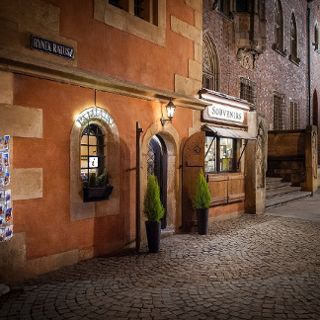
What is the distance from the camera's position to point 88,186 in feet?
22.5

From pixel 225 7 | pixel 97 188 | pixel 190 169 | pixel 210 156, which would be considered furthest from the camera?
pixel 225 7

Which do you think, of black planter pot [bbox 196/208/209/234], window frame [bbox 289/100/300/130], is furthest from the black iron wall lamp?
window frame [bbox 289/100/300/130]

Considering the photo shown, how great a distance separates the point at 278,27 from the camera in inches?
800

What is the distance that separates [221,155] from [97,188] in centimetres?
563

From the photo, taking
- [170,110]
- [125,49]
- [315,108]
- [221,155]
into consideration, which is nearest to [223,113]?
[221,155]

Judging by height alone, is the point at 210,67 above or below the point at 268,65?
below

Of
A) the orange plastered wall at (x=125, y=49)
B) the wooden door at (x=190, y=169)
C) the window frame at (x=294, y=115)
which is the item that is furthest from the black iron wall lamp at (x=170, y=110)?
the window frame at (x=294, y=115)

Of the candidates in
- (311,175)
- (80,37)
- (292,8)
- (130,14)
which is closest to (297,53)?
(292,8)

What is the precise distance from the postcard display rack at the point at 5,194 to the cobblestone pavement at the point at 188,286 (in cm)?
85

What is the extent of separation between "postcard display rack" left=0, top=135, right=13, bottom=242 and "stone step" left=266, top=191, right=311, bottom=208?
9.39 m

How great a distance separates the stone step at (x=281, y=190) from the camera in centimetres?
1454

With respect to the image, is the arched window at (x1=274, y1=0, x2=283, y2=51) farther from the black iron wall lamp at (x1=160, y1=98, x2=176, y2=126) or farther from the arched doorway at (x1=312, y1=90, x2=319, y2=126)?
the black iron wall lamp at (x1=160, y1=98, x2=176, y2=126)

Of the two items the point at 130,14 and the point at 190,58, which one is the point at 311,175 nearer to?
the point at 190,58

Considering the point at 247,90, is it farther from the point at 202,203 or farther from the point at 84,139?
the point at 84,139
